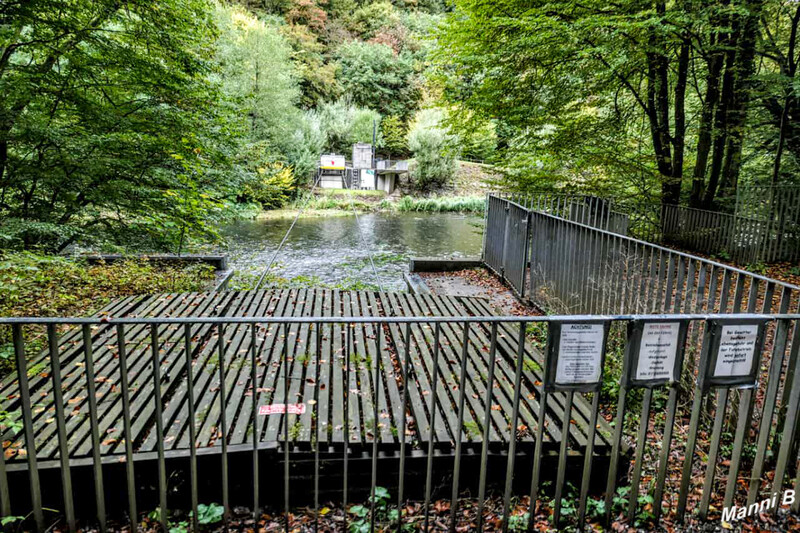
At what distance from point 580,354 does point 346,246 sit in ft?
47.1

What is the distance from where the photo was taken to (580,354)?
2.07 meters

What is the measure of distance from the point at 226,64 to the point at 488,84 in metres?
20.1

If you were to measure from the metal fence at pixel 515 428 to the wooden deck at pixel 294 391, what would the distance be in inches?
1.4

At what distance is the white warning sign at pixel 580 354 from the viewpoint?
2.05m

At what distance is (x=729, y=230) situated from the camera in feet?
34.4

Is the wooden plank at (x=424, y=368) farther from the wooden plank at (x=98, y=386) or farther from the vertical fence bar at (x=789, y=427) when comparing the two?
the wooden plank at (x=98, y=386)

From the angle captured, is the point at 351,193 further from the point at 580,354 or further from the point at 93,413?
the point at 580,354

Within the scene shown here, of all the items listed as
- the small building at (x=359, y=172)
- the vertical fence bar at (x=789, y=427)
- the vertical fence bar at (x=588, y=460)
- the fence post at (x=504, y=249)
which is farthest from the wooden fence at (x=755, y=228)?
the small building at (x=359, y=172)

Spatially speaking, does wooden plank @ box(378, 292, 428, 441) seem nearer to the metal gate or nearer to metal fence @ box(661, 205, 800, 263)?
the metal gate

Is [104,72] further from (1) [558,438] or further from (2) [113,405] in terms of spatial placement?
(1) [558,438]

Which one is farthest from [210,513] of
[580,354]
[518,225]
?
[518,225]

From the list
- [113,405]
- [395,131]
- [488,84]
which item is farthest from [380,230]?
[395,131]

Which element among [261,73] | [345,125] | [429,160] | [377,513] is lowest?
[377,513]

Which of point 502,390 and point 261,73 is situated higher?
point 261,73
